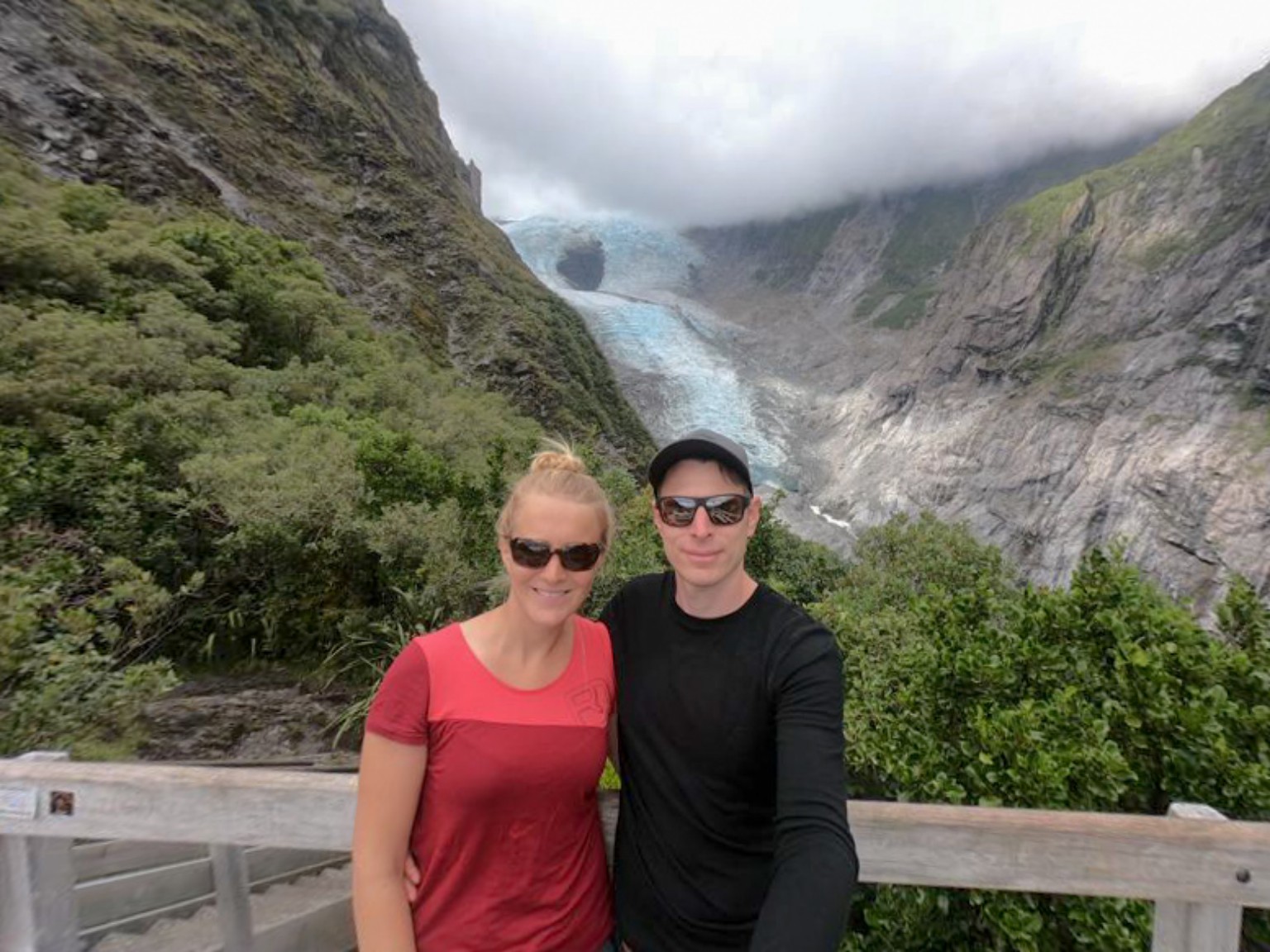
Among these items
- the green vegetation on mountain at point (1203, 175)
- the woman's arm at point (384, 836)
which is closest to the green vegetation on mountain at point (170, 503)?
the woman's arm at point (384, 836)

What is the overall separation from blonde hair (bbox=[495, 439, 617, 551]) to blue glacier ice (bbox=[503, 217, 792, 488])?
170 feet

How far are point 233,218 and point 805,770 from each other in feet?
88.1

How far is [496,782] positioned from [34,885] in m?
1.39

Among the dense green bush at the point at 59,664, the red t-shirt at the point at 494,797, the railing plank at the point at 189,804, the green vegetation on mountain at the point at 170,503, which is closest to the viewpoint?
the red t-shirt at the point at 494,797

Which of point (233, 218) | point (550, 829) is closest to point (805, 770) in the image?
point (550, 829)

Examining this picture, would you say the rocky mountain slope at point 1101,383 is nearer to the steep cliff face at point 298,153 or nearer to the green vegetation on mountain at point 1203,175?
the green vegetation on mountain at point 1203,175

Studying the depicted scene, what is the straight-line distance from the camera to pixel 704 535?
1658 millimetres

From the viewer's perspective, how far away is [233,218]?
22781 millimetres

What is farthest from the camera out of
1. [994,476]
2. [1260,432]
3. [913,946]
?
[994,476]

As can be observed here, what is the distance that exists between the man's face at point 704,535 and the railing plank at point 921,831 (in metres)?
0.62

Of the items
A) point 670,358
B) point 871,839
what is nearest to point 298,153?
point 871,839

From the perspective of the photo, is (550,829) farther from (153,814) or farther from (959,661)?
(959,661)

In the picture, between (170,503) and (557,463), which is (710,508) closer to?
(557,463)

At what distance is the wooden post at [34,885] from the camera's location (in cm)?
178
